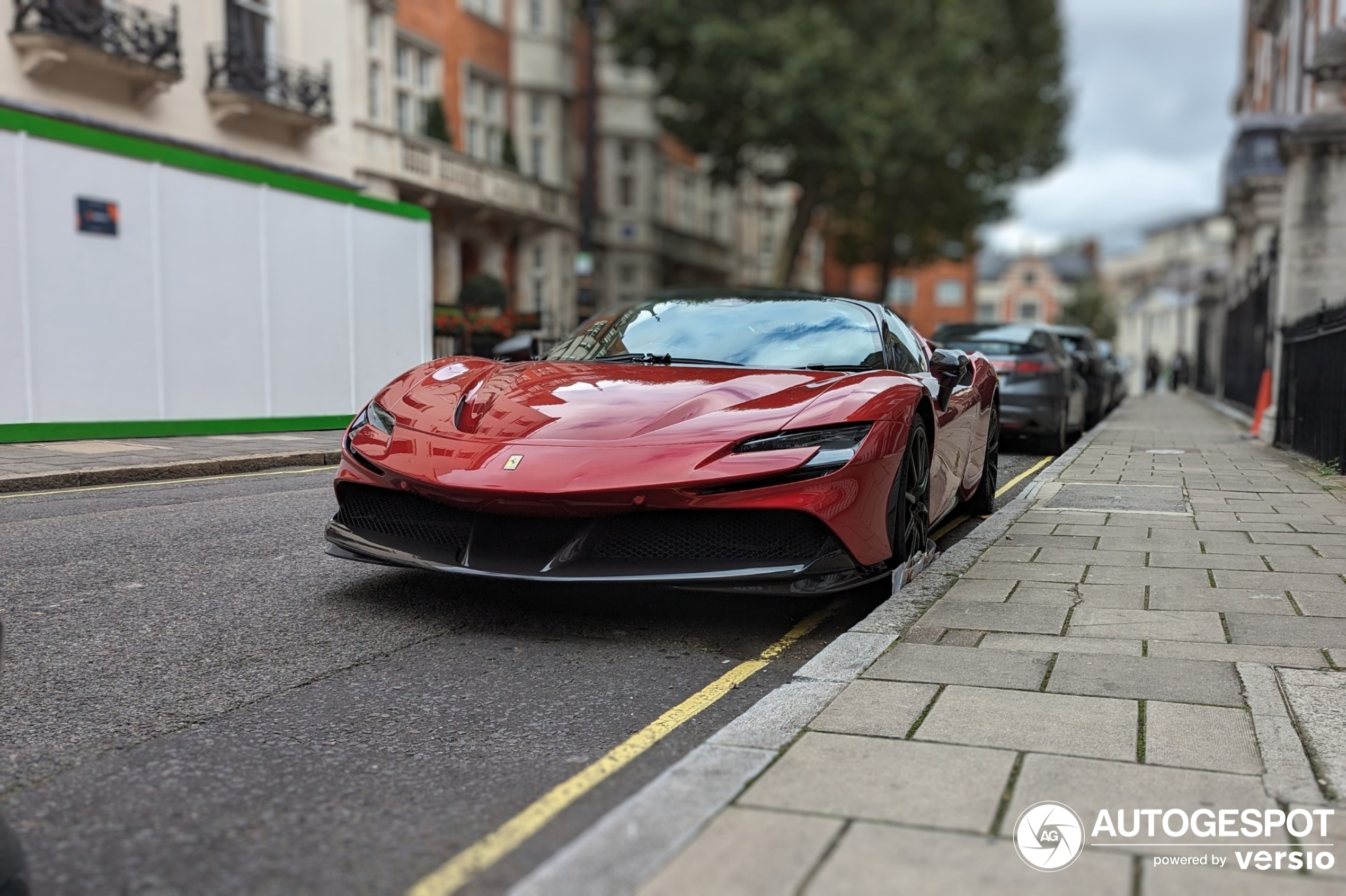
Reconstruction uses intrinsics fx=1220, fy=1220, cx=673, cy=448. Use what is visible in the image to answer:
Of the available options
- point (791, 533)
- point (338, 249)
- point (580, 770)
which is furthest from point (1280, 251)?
point (580, 770)

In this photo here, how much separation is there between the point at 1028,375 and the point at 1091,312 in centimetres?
8923

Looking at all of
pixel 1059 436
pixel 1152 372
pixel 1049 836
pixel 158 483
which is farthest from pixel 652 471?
pixel 1152 372

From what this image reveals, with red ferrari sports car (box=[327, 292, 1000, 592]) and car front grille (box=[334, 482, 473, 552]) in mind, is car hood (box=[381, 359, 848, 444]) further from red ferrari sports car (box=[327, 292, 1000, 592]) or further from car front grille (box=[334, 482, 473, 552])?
car front grille (box=[334, 482, 473, 552])

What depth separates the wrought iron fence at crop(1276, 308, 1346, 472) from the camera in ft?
31.1

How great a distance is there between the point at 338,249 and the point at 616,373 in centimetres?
1049

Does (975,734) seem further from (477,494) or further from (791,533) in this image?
(477,494)

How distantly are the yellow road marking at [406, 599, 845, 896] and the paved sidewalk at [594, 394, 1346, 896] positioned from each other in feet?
1.32

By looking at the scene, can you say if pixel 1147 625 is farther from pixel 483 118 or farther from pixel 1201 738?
pixel 483 118

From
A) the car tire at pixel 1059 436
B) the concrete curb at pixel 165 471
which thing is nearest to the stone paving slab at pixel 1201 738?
the concrete curb at pixel 165 471

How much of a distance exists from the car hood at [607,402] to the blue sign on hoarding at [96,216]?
7844 millimetres

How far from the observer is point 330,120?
21297mm

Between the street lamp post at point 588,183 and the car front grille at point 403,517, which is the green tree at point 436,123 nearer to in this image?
the street lamp post at point 588,183

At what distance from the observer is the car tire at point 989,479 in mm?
7262

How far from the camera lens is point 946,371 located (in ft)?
19.5
